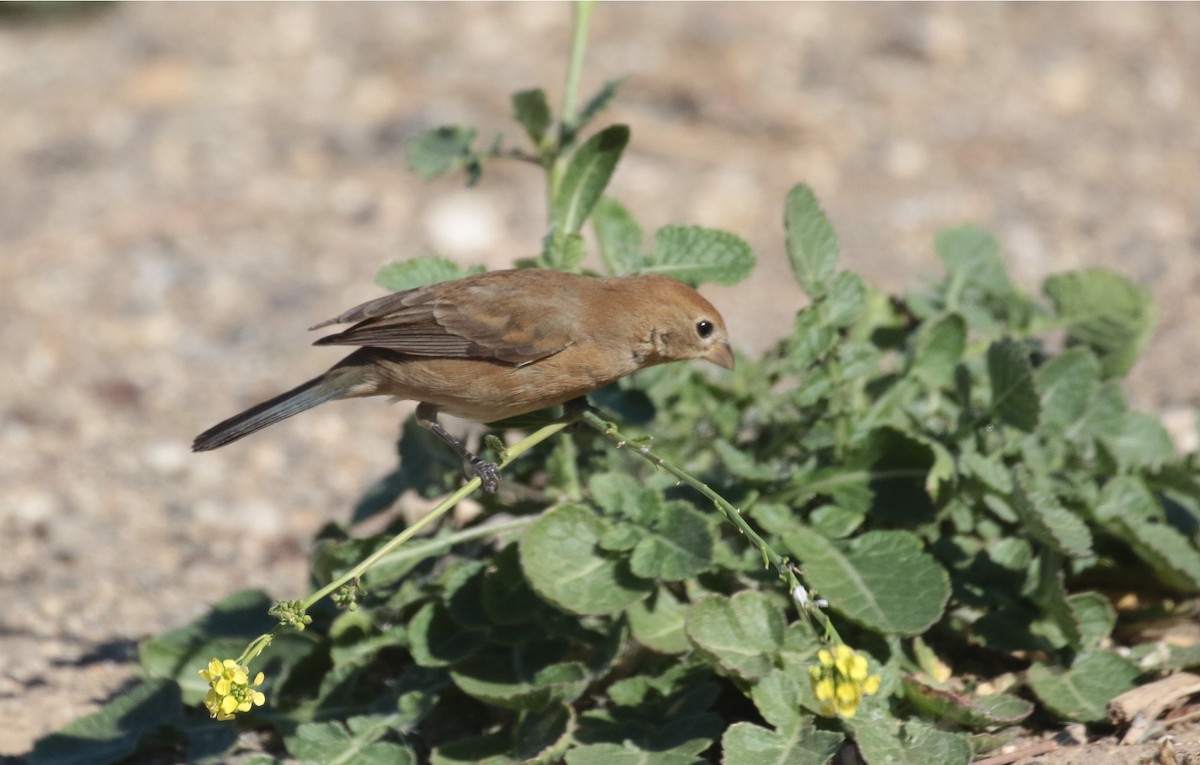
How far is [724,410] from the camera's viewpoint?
13.3ft

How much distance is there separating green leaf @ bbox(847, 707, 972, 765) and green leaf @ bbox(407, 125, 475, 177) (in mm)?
1851

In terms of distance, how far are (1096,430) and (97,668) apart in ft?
10.2

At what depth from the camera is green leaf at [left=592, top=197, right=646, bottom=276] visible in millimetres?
4102

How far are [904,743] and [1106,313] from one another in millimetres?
1794

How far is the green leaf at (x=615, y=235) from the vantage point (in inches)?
161

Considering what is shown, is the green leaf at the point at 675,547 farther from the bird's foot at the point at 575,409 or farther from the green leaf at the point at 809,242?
the green leaf at the point at 809,242

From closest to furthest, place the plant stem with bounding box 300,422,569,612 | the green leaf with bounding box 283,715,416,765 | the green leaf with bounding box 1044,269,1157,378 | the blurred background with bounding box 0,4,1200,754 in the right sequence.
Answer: the plant stem with bounding box 300,422,569,612
the green leaf with bounding box 283,715,416,765
the green leaf with bounding box 1044,269,1157,378
the blurred background with bounding box 0,4,1200,754

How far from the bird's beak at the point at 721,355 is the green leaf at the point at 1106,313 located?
1176mm

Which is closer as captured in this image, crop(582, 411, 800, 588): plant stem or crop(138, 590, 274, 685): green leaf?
crop(582, 411, 800, 588): plant stem

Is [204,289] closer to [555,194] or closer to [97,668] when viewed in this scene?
[97,668]

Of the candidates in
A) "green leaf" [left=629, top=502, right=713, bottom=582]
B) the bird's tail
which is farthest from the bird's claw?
the bird's tail

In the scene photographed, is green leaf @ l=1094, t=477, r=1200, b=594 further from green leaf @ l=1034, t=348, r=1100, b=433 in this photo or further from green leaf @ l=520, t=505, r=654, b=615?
green leaf @ l=520, t=505, r=654, b=615

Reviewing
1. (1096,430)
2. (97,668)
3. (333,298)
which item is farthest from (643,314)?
(333,298)

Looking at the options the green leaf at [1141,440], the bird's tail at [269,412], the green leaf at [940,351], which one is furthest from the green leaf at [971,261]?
the bird's tail at [269,412]
